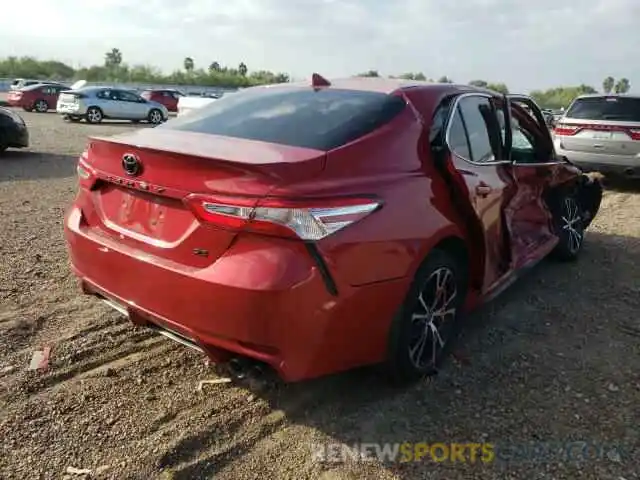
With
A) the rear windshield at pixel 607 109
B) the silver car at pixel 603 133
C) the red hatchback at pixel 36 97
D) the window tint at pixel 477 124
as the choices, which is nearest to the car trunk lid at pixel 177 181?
the window tint at pixel 477 124

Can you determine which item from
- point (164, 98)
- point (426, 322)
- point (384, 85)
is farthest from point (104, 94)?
point (426, 322)

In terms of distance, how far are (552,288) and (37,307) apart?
396cm

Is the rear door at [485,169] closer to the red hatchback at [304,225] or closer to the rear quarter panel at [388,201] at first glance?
the red hatchback at [304,225]

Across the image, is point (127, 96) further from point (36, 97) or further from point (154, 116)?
point (36, 97)

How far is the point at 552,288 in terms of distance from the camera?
484 cm

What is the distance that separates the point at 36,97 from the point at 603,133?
83.7ft

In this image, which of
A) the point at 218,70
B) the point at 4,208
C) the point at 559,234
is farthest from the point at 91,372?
the point at 218,70

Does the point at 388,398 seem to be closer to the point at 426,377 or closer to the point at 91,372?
the point at 426,377

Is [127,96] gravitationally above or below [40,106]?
above

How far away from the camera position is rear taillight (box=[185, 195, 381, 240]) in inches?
92.5

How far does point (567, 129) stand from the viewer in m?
10.1

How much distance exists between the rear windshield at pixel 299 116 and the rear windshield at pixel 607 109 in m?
8.04

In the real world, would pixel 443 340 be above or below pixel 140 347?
above

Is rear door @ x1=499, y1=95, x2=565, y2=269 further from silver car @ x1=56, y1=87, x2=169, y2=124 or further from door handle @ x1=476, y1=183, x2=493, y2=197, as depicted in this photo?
silver car @ x1=56, y1=87, x2=169, y2=124
